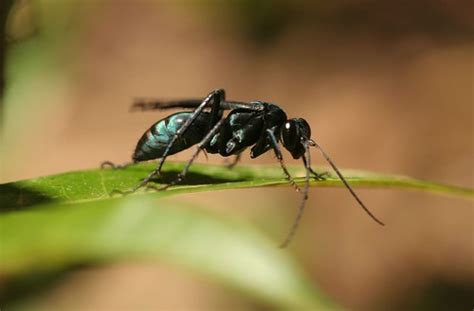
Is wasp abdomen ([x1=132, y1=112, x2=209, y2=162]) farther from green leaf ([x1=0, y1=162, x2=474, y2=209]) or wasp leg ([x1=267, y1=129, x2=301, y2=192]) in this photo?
wasp leg ([x1=267, y1=129, x2=301, y2=192])

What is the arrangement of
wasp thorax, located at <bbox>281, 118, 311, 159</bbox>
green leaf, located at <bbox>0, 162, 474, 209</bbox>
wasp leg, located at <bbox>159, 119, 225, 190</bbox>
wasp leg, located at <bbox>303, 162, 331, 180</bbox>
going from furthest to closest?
wasp thorax, located at <bbox>281, 118, 311, 159</bbox> < wasp leg, located at <bbox>303, 162, 331, 180</bbox> < wasp leg, located at <bbox>159, 119, 225, 190</bbox> < green leaf, located at <bbox>0, 162, 474, 209</bbox>

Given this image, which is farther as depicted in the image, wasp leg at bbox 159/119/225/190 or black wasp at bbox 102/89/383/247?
black wasp at bbox 102/89/383/247

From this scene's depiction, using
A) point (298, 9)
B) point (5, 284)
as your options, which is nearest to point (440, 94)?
point (298, 9)

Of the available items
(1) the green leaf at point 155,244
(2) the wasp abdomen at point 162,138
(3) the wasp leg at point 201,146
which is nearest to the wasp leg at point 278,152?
(3) the wasp leg at point 201,146

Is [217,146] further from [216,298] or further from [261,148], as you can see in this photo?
[216,298]

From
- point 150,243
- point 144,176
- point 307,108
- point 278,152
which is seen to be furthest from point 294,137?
point 307,108

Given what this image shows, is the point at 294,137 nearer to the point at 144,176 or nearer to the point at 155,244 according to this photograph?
the point at 144,176

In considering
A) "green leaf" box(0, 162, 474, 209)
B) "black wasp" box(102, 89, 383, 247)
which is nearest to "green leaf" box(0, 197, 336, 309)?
"green leaf" box(0, 162, 474, 209)
